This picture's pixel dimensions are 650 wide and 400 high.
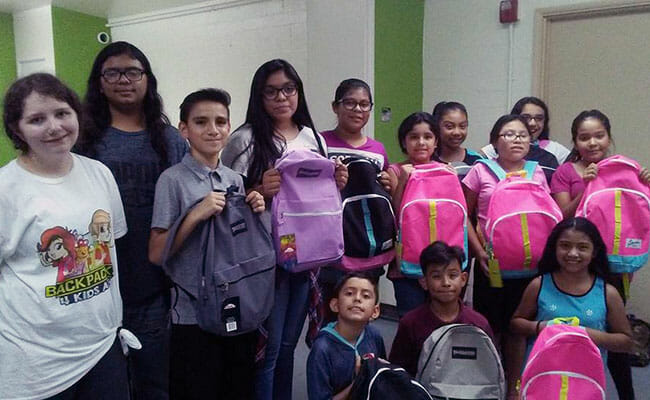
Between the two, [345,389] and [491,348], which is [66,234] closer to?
[345,389]

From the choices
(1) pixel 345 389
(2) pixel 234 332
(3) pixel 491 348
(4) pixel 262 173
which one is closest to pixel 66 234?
(2) pixel 234 332

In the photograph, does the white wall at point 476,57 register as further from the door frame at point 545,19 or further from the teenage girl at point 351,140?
the teenage girl at point 351,140

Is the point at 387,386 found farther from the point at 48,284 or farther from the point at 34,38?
the point at 34,38

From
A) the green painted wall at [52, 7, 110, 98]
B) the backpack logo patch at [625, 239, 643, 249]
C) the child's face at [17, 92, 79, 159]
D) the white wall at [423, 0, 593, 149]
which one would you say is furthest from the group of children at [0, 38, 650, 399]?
the green painted wall at [52, 7, 110, 98]

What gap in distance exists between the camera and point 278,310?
1.79m

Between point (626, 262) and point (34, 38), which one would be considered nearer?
point (626, 262)

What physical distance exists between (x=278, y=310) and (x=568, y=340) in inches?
39.3

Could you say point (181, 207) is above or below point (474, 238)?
above

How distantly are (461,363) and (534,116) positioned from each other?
4.61 ft

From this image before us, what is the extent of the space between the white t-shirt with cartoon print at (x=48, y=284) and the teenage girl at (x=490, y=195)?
58.1 inches

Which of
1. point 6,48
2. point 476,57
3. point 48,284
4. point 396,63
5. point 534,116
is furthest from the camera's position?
point 6,48

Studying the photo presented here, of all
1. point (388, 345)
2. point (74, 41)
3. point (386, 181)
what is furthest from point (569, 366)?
point (74, 41)

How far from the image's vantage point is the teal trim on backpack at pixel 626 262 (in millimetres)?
1827

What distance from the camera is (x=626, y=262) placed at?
1.83 meters
